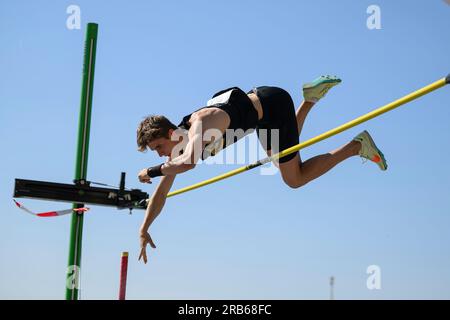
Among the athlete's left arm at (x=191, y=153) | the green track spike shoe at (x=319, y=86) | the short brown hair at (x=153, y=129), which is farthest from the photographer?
the green track spike shoe at (x=319, y=86)

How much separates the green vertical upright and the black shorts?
2.04m

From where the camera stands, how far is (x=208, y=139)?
4359mm

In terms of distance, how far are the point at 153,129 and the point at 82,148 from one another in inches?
72.7

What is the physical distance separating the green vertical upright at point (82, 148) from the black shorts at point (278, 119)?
2036 mm

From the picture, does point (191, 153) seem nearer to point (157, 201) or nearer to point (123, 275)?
point (157, 201)

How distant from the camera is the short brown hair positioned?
186 inches

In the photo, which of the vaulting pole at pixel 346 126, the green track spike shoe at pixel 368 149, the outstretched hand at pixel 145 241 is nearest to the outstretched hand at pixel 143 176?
the outstretched hand at pixel 145 241

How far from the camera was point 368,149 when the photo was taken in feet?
16.6

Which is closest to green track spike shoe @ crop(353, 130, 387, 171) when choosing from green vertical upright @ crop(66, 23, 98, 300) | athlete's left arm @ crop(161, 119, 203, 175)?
athlete's left arm @ crop(161, 119, 203, 175)

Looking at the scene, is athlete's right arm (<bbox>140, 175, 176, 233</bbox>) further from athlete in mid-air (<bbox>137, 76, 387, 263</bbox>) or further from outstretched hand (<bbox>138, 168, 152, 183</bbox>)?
outstretched hand (<bbox>138, 168, 152, 183</bbox>)

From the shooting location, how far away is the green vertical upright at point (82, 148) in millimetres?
6066

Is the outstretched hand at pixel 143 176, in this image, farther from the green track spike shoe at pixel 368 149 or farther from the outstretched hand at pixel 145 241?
the green track spike shoe at pixel 368 149
